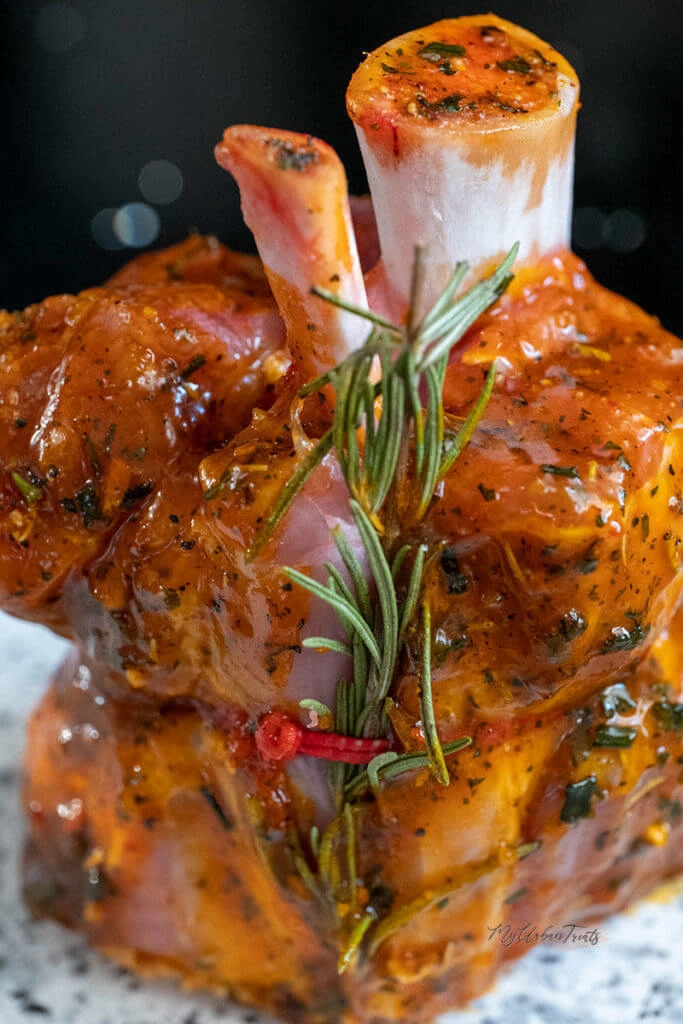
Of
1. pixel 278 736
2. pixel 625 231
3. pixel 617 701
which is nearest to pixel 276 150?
pixel 278 736

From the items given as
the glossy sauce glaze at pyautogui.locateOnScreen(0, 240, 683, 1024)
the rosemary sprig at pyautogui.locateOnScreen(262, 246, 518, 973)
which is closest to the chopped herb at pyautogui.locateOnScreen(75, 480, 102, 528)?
the glossy sauce glaze at pyautogui.locateOnScreen(0, 240, 683, 1024)

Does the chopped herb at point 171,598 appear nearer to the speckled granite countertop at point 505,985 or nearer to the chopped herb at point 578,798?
the chopped herb at point 578,798

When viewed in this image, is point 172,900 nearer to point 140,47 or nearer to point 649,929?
point 649,929

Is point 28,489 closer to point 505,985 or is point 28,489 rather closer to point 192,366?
point 192,366

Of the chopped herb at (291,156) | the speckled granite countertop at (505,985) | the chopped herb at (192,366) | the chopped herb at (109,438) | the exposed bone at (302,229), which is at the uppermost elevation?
the chopped herb at (291,156)

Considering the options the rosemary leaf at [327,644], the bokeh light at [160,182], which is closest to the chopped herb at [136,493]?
the rosemary leaf at [327,644]

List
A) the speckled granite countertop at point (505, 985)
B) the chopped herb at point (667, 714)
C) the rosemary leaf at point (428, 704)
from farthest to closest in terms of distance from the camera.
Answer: the speckled granite countertop at point (505, 985), the chopped herb at point (667, 714), the rosemary leaf at point (428, 704)
